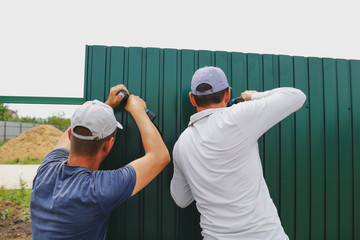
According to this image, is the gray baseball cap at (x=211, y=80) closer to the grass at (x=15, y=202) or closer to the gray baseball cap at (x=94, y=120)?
the gray baseball cap at (x=94, y=120)

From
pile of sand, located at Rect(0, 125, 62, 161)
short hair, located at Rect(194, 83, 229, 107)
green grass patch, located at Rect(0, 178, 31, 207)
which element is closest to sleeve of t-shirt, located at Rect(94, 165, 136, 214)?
short hair, located at Rect(194, 83, 229, 107)

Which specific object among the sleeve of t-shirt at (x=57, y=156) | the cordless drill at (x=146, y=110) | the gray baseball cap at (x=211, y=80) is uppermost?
the gray baseball cap at (x=211, y=80)

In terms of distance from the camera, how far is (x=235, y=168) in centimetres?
118

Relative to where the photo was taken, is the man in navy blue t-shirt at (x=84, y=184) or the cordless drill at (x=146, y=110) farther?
the cordless drill at (x=146, y=110)

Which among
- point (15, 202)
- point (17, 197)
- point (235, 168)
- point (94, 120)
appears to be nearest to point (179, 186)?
point (235, 168)

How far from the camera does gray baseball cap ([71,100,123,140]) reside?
1.09 m

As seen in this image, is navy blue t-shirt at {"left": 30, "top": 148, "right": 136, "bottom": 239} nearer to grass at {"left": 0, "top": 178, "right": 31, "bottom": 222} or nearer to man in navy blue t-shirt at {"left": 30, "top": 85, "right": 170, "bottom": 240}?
man in navy blue t-shirt at {"left": 30, "top": 85, "right": 170, "bottom": 240}

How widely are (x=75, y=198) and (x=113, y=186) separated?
196mm

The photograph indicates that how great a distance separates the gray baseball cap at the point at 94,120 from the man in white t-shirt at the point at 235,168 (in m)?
0.57

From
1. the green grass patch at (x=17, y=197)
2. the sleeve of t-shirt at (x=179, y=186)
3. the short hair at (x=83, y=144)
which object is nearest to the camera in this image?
the short hair at (x=83, y=144)

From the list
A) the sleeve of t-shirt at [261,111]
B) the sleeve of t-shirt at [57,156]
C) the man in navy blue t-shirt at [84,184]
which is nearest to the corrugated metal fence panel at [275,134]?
the sleeve of t-shirt at [57,156]

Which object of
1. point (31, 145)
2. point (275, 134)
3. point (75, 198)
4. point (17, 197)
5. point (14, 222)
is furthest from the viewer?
point (31, 145)

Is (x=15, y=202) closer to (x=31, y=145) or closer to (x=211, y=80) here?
(x=211, y=80)

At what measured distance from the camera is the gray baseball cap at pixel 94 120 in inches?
43.1
